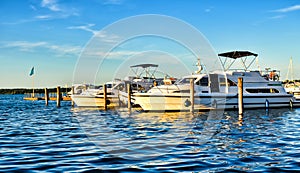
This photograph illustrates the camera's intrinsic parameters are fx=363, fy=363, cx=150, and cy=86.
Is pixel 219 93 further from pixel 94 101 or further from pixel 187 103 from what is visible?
pixel 94 101

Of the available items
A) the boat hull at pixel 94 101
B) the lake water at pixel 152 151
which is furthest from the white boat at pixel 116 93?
the lake water at pixel 152 151

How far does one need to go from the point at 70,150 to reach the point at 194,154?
170 inches

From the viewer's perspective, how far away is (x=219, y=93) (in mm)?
32031

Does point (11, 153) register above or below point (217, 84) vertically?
below

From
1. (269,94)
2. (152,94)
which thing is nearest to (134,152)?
(152,94)

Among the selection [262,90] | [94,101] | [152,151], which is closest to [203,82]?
[262,90]

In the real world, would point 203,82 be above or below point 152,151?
above

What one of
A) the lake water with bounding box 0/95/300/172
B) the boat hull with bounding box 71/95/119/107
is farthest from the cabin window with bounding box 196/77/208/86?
the lake water with bounding box 0/95/300/172

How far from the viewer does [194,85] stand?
3177cm

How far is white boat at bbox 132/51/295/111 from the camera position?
101 ft

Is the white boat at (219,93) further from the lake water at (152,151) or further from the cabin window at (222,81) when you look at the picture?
the lake water at (152,151)

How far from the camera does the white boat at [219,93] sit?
101ft

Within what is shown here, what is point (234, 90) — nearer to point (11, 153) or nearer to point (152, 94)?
point (152, 94)

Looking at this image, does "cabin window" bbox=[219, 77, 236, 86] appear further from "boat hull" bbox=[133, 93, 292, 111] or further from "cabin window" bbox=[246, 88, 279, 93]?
"cabin window" bbox=[246, 88, 279, 93]
